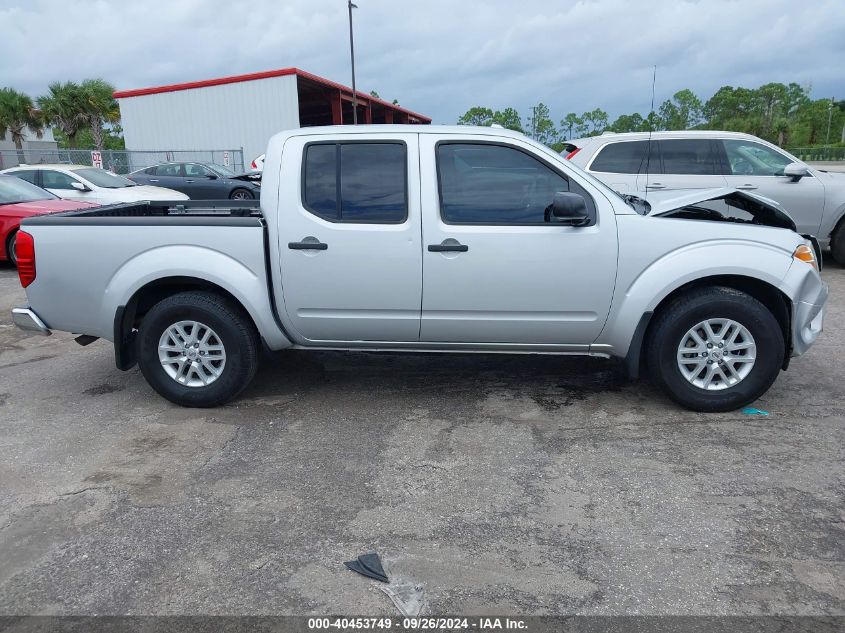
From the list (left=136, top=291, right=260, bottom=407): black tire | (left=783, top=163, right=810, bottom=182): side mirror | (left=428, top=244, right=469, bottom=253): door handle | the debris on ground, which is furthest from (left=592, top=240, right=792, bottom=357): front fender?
(left=783, top=163, right=810, bottom=182): side mirror

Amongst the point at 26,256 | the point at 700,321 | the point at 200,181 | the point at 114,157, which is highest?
the point at 114,157

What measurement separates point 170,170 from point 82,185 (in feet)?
25.5

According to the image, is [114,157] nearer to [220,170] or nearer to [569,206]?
[220,170]

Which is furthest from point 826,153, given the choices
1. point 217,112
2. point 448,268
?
point 448,268

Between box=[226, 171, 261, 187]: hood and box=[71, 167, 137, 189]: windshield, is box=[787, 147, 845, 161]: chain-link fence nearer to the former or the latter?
box=[226, 171, 261, 187]: hood

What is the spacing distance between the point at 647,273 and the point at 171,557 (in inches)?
126

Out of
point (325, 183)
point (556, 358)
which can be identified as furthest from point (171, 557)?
point (556, 358)

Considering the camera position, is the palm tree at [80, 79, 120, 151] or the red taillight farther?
the palm tree at [80, 79, 120, 151]

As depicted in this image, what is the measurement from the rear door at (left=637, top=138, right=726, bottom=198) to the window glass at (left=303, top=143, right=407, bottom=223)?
4899 millimetres

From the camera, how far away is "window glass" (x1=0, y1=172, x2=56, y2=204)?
9.70m

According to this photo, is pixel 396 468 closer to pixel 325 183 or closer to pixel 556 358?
pixel 325 183

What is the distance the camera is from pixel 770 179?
8.23 meters

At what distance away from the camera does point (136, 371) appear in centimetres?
550

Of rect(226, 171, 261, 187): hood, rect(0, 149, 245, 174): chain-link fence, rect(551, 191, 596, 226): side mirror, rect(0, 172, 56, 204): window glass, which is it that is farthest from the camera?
rect(0, 149, 245, 174): chain-link fence
